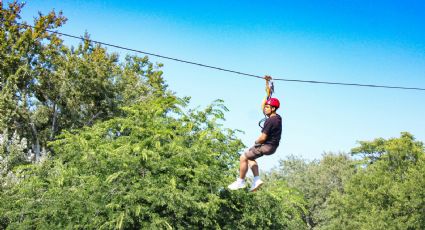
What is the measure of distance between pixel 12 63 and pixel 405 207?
29831mm

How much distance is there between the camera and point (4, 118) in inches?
880

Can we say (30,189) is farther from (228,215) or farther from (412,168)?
(412,168)

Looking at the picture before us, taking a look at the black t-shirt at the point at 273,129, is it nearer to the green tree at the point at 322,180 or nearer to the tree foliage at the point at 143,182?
the tree foliage at the point at 143,182

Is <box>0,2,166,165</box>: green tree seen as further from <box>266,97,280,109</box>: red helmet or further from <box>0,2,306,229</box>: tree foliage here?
<box>266,97,280,109</box>: red helmet

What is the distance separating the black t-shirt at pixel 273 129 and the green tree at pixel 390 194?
26.1 metres

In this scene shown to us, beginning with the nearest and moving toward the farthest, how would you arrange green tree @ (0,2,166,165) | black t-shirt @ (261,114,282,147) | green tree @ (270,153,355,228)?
black t-shirt @ (261,114,282,147) → green tree @ (0,2,166,165) → green tree @ (270,153,355,228)

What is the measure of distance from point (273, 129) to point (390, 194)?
2797cm

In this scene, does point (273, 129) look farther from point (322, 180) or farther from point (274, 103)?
point (322, 180)

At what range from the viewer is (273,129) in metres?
6.61

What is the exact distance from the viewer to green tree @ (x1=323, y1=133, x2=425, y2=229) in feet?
95.2

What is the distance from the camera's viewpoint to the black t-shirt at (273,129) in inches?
259

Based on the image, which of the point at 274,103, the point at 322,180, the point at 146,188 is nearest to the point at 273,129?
the point at 274,103

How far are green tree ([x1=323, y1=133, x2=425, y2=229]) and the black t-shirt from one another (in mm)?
26127

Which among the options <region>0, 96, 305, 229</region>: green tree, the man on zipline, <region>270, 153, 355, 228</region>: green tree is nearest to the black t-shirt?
the man on zipline
